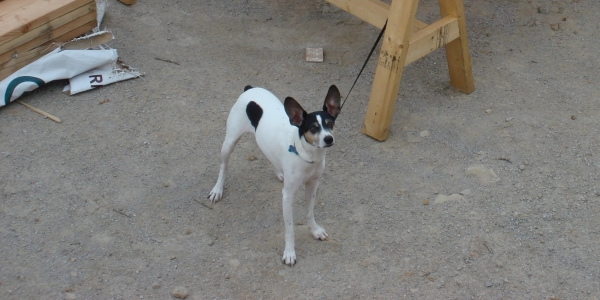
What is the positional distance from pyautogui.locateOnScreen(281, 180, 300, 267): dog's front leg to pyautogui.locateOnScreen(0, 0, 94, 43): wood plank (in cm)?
249

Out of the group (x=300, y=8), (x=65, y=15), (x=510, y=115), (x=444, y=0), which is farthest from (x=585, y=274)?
(x=65, y=15)

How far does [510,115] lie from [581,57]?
1.09 m

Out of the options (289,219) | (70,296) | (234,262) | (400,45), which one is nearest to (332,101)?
(289,219)

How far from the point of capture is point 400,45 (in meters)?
4.55

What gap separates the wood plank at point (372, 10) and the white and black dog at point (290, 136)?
51.8 inches

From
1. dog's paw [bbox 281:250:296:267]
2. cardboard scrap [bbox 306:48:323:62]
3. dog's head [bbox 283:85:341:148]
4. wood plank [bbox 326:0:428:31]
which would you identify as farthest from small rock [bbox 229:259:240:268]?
cardboard scrap [bbox 306:48:323:62]

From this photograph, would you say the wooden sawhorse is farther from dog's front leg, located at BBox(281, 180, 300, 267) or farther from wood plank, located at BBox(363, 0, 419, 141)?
dog's front leg, located at BBox(281, 180, 300, 267)

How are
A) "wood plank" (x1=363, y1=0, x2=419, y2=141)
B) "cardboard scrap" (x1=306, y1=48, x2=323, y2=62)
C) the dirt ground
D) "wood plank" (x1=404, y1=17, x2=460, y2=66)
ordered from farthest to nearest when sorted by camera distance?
"cardboard scrap" (x1=306, y1=48, x2=323, y2=62), "wood plank" (x1=404, y1=17, x2=460, y2=66), "wood plank" (x1=363, y1=0, x2=419, y2=141), the dirt ground

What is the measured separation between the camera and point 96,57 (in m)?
5.29

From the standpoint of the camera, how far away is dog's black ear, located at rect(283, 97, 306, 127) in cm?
334

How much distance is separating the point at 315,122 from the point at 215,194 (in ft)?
3.72

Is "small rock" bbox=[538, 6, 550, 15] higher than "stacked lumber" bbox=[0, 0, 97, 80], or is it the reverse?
"stacked lumber" bbox=[0, 0, 97, 80]

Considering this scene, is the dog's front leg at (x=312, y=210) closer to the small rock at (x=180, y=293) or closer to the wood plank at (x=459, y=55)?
the small rock at (x=180, y=293)

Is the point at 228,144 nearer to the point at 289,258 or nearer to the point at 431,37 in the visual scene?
the point at 289,258
